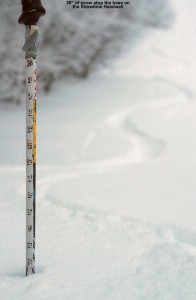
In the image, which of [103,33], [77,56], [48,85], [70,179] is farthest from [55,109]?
[70,179]

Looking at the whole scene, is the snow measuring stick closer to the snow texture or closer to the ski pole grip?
the ski pole grip

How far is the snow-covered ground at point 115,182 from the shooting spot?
236 centimetres

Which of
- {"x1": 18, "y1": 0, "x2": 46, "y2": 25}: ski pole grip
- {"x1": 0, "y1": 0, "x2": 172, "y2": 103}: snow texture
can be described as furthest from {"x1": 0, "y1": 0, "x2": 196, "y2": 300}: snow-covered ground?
{"x1": 18, "y1": 0, "x2": 46, "y2": 25}: ski pole grip

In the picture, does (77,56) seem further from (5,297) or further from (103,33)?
(5,297)

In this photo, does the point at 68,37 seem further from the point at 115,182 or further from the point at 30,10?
the point at 30,10

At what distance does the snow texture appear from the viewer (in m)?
6.84

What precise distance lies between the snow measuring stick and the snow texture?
16.0 feet

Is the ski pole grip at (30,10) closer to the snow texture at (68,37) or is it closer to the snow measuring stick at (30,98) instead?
the snow measuring stick at (30,98)

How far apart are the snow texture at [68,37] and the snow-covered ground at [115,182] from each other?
273mm

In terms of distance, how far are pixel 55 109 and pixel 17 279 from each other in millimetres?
4620

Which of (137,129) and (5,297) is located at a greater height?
(5,297)

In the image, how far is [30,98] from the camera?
2170 mm

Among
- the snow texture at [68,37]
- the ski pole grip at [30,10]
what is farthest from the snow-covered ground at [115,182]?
the ski pole grip at [30,10]

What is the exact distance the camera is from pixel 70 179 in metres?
4.42
